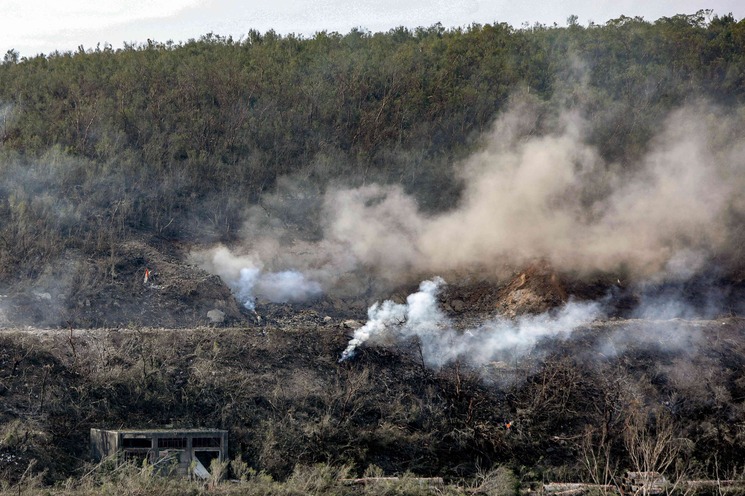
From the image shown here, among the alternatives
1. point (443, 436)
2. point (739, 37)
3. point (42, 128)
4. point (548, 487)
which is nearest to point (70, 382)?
point (443, 436)

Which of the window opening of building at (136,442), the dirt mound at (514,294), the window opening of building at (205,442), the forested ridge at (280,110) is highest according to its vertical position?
the forested ridge at (280,110)

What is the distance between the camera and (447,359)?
26.3m

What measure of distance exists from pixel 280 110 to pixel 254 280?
378 inches

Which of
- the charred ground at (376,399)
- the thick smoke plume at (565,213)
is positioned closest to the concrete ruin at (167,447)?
the charred ground at (376,399)

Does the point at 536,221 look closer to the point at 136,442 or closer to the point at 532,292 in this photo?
the point at 532,292

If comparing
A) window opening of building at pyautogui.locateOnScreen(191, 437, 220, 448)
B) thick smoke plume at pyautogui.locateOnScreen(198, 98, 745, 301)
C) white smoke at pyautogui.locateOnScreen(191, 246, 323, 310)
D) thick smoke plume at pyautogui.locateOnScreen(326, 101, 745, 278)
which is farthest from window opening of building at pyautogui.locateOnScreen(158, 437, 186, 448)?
thick smoke plume at pyautogui.locateOnScreen(326, 101, 745, 278)

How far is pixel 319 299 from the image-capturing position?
102ft

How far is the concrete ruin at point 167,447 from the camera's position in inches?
846

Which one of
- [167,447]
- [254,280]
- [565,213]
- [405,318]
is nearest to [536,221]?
[565,213]

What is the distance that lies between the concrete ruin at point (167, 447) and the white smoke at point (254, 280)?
7.80 metres

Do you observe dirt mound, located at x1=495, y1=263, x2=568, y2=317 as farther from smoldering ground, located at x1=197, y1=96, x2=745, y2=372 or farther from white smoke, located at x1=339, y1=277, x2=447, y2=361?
white smoke, located at x1=339, y1=277, x2=447, y2=361

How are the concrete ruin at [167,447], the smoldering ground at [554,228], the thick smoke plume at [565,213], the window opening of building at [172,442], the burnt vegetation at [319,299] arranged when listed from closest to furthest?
1. the concrete ruin at [167,447]
2. the window opening of building at [172,442]
3. the burnt vegetation at [319,299]
4. the smoldering ground at [554,228]
5. the thick smoke plume at [565,213]

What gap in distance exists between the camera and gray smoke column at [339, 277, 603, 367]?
87.0 feet

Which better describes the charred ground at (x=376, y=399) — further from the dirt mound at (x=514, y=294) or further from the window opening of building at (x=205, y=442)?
the dirt mound at (x=514, y=294)
